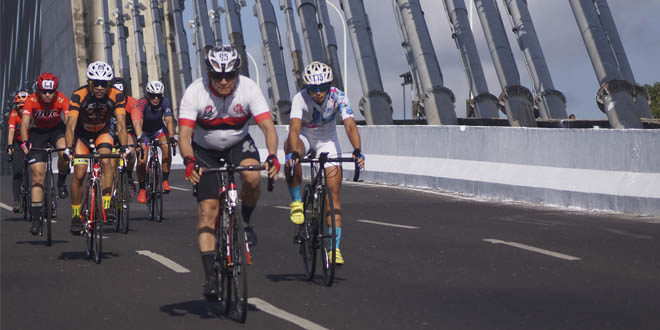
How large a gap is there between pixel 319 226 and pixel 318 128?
1.17m

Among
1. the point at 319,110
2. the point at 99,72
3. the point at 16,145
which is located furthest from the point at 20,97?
the point at 319,110

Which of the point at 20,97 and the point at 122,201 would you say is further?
the point at 20,97

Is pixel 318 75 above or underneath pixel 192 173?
above

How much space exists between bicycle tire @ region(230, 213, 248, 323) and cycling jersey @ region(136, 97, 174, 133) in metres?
9.55

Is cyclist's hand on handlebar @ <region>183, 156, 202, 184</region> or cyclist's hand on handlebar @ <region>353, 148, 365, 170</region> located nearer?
cyclist's hand on handlebar @ <region>183, 156, 202, 184</region>

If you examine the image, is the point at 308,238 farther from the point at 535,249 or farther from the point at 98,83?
the point at 98,83

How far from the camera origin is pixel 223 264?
8648 mm

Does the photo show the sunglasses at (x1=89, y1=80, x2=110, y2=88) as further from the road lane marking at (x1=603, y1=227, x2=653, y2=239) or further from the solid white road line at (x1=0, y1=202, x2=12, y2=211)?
the solid white road line at (x1=0, y1=202, x2=12, y2=211)

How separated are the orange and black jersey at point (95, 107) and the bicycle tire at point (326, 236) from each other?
11.7ft

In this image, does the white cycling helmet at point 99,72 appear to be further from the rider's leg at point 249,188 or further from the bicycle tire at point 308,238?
the rider's leg at point 249,188

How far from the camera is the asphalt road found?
8555mm

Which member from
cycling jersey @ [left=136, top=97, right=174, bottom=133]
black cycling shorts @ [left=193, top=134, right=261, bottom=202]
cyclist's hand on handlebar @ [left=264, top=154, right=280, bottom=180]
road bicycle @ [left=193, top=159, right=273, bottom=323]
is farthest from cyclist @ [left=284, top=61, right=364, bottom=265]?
cycling jersey @ [left=136, top=97, right=174, bottom=133]

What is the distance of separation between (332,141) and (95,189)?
98.1 inches

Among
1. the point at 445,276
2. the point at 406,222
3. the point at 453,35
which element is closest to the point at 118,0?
the point at 453,35
